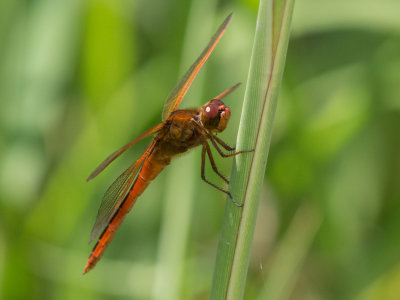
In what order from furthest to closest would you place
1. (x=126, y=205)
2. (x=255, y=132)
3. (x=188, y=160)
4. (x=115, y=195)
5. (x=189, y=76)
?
(x=188, y=160) < (x=126, y=205) < (x=115, y=195) < (x=189, y=76) < (x=255, y=132)

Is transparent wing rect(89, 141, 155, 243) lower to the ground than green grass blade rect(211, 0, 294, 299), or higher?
lower

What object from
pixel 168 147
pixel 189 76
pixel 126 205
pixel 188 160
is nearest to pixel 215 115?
pixel 189 76

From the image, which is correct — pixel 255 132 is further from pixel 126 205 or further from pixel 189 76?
pixel 126 205

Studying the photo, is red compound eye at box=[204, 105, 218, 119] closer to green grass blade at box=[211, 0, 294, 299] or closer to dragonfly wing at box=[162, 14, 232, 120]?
dragonfly wing at box=[162, 14, 232, 120]

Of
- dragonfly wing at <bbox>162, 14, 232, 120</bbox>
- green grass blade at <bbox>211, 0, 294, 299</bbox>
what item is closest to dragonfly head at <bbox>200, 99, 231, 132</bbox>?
dragonfly wing at <bbox>162, 14, 232, 120</bbox>

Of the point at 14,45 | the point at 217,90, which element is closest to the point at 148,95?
the point at 217,90

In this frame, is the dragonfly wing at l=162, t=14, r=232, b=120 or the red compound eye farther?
the red compound eye

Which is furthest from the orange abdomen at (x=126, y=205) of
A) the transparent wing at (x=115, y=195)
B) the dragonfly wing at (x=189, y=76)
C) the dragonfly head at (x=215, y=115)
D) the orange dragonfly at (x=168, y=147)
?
the dragonfly head at (x=215, y=115)
